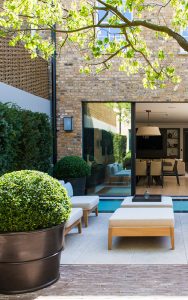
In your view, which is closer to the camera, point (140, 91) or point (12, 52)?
point (12, 52)

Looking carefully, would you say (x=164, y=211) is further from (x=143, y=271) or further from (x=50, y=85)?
(x=50, y=85)

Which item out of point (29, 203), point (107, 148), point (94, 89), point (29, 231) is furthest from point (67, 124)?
point (29, 231)

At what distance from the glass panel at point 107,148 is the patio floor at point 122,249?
388 cm

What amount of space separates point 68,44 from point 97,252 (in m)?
6.51

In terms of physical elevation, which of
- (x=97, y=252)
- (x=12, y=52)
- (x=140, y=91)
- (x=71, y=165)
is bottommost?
(x=97, y=252)

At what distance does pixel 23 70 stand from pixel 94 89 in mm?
2365

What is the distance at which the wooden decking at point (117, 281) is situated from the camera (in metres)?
3.93

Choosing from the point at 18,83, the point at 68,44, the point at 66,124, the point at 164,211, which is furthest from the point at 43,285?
the point at 68,44

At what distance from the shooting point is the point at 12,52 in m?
8.19

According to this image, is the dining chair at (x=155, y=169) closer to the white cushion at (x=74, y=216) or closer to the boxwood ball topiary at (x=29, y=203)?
the white cushion at (x=74, y=216)

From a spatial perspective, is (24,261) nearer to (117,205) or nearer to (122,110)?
(117,205)

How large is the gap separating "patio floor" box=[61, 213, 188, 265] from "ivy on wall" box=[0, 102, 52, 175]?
174 centimetres

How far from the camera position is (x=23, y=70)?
8.82 metres

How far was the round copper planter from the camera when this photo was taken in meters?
3.95
